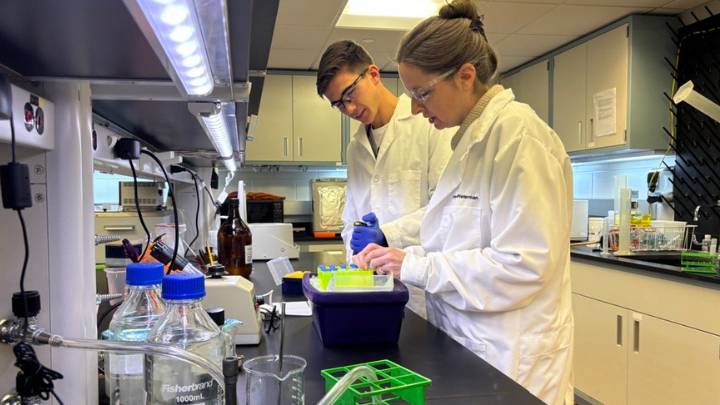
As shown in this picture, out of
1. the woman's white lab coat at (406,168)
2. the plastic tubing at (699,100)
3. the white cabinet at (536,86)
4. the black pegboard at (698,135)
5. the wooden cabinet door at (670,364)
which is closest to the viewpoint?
the woman's white lab coat at (406,168)

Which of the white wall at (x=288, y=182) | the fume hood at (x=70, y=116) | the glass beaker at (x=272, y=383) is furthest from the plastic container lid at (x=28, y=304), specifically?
the white wall at (x=288, y=182)

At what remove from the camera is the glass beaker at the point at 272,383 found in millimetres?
655

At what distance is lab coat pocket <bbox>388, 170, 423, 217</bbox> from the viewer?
167 cm

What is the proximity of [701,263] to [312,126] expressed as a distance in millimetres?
2813

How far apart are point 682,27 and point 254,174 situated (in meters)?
3.20

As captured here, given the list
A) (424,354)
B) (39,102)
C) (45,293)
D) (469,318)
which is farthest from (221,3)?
(469,318)

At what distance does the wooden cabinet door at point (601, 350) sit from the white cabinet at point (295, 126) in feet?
7.23

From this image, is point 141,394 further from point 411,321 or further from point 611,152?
point 611,152

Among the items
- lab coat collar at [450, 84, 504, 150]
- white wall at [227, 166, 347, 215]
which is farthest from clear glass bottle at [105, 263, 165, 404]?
white wall at [227, 166, 347, 215]

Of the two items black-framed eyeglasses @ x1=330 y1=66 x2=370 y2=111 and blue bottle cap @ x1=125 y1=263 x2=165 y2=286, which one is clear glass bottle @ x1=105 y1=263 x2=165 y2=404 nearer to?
blue bottle cap @ x1=125 y1=263 x2=165 y2=286

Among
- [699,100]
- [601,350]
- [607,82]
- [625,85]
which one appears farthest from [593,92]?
[601,350]

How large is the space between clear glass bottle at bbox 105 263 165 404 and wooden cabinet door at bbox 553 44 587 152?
312 cm

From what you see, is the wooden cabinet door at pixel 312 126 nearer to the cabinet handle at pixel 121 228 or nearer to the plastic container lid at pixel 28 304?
the cabinet handle at pixel 121 228

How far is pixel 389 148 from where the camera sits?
1732 mm
